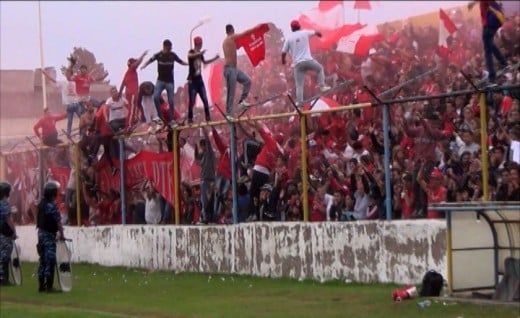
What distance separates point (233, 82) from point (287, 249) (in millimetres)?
3650

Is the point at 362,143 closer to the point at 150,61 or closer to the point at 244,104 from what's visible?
the point at 244,104

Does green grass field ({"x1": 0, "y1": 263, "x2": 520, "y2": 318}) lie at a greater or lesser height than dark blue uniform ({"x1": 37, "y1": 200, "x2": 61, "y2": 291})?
lesser

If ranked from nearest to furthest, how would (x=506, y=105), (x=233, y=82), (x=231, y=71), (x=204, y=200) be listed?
(x=506, y=105), (x=233, y=82), (x=231, y=71), (x=204, y=200)

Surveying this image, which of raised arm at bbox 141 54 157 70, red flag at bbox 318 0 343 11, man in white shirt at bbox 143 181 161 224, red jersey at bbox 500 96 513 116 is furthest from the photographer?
man in white shirt at bbox 143 181 161 224

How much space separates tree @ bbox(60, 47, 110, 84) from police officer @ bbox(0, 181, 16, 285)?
680cm

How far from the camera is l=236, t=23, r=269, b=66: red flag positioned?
71.5 ft

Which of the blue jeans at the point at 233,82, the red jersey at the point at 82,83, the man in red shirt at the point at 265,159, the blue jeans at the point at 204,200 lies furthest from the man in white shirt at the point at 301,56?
the red jersey at the point at 82,83

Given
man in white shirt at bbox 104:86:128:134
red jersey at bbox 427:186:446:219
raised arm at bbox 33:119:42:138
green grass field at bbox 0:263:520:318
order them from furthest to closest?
1. raised arm at bbox 33:119:42:138
2. man in white shirt at bbox 104:86:128:134
3. red jersey at bbox 427:186:446:219
4. green grass field at bbox 0:263:520:318

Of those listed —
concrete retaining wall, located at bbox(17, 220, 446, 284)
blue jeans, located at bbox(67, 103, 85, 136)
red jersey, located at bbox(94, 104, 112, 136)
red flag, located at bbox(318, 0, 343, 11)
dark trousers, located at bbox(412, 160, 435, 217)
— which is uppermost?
red flag, located at bbox(318, 0, 343, 11)

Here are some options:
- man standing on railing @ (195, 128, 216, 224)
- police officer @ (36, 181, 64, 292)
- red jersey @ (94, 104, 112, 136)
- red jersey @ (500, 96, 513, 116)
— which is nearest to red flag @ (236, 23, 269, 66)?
man standing on railing @ (195, 128, 216, 224)

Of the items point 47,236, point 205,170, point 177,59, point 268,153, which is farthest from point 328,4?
point 47,236

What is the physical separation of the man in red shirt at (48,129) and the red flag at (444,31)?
1123cm

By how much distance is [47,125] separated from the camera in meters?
29.2

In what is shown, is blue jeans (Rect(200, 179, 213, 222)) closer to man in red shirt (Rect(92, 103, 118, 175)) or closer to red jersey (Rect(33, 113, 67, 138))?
man in red shirt (Rect(92, 103, 118, 175))
